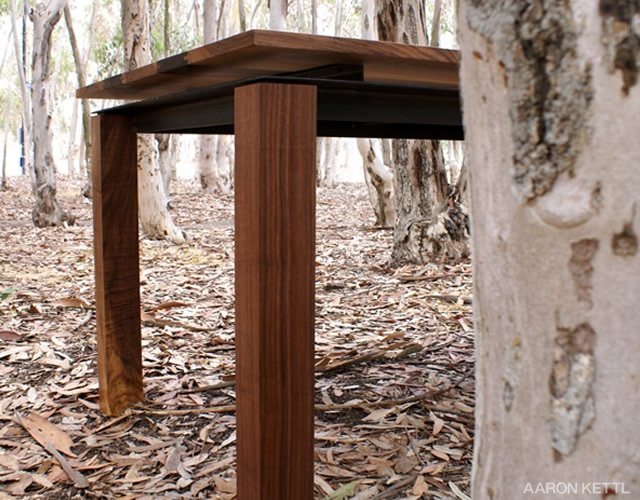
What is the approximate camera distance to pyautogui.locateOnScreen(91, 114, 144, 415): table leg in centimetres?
265

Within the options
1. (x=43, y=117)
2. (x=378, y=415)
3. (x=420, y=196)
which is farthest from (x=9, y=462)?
(x=43, y=117)

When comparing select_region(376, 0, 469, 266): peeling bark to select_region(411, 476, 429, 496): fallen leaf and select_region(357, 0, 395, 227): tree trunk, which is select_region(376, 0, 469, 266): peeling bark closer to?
select_region(357, 0, 395, 227): tree trunk

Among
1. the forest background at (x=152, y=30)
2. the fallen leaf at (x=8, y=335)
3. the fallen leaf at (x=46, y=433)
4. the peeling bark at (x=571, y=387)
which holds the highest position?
the forest background at (x=152, y=30)

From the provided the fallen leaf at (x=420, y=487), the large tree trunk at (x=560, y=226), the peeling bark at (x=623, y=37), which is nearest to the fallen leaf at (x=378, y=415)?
the fallen leaf at (x=420, y=487)

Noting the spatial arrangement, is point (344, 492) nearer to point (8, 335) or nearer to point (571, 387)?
point (571, 387)

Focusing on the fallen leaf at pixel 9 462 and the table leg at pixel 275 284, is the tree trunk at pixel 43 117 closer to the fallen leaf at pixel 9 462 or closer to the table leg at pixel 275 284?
the fallen leaf at pixel 9 462

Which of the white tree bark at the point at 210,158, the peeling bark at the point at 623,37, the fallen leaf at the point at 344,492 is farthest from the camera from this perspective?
the white tree bark at the point at 210,158

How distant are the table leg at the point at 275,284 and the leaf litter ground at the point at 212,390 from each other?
0.52m

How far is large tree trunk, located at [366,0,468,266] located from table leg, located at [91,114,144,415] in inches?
131

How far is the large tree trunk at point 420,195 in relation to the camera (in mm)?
5707

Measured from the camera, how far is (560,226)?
0.77 m

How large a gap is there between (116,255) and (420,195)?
342 cm

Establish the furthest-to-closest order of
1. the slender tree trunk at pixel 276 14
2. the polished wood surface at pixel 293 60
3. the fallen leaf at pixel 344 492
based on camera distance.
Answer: the slender tree trunk at pixel 276 14
the fallen leaf at pixel 344 492
the polished wood surface at pixel 293 60

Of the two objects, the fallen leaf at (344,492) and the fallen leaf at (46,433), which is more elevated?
the fallen leaf at (46,433)
